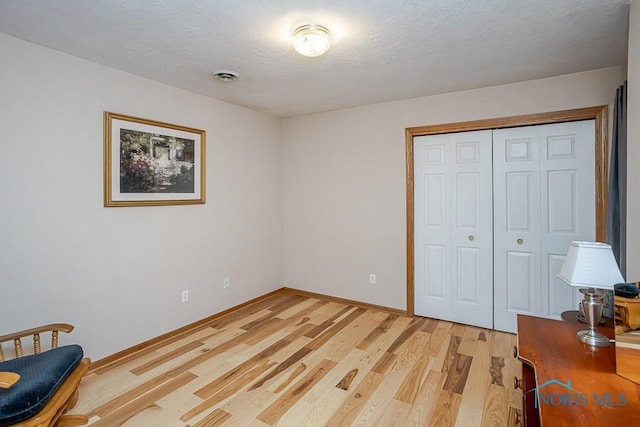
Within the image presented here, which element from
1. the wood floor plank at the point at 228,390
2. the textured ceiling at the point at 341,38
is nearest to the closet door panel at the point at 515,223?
the textured ceiling at the point at 341,38

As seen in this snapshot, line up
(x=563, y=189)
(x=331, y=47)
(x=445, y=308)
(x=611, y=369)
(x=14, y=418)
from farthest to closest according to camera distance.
Answer: (x=445, y=308) < (x=563, y=189) < (x=331, y=47) < (x=14, y=418) < (x=611, y=369)

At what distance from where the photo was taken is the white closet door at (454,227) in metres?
3.28

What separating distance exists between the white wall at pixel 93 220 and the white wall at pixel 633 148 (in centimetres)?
328

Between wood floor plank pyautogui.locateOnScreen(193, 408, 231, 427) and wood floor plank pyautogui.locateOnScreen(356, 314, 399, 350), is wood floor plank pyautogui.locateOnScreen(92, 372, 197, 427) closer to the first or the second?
wood floor plank pyautogui.locateOnScreen(193, 408, 231, 427)

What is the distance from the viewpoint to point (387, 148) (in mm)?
3703

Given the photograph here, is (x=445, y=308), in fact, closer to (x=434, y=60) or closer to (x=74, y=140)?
(x=434, y=60)

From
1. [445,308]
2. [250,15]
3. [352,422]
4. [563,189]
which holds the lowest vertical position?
[352,422]

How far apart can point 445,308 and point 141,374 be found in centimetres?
290

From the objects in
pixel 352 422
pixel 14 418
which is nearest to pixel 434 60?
pixel 352 422

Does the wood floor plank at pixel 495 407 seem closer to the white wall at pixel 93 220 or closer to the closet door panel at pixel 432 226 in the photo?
the closet door panel at pixel 432 226

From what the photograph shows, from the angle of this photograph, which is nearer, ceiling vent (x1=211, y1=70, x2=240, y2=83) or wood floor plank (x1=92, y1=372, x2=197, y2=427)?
wood floor plank (x1=92, y1=372, x2=197, y2=427)

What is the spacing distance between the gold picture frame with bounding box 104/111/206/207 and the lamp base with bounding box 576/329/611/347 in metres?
3.13

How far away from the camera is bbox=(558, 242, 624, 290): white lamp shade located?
1459 mm

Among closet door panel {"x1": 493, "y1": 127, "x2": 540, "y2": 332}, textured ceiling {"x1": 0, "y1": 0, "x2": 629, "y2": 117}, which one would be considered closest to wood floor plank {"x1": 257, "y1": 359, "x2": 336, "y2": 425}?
closet door panel {"x1": 493, "y1": 127, "x2": 540, "y2": 332}
